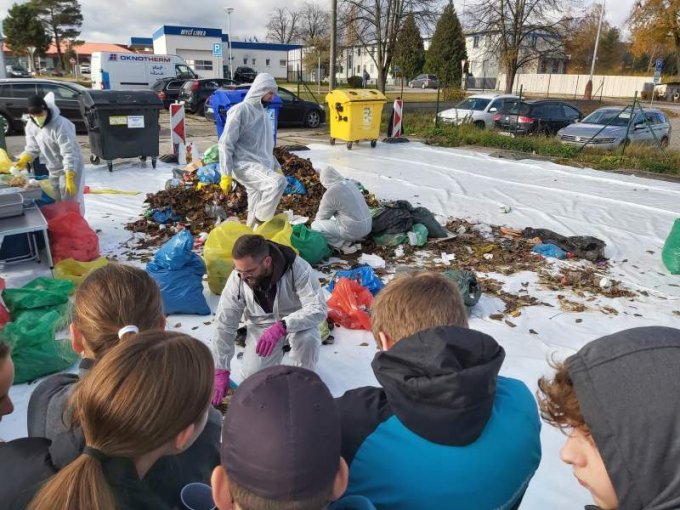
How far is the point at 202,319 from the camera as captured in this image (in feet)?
13.3

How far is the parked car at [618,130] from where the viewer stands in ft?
38.8

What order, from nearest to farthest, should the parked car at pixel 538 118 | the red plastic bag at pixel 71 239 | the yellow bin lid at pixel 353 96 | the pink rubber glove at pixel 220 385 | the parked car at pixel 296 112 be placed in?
the pink rubber glove at pixel 220 385 → the red plastic bag at pixel 71 239 → the yellow bin lid at pixel 353 96 → the parked car at pixel 538 118 → the parked car at pixel 296 112

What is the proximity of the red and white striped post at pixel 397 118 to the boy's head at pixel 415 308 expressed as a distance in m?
12.2

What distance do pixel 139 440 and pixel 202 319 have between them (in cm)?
298

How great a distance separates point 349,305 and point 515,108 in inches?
501

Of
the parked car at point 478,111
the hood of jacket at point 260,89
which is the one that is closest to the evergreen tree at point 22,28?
the parked car at point 478,111

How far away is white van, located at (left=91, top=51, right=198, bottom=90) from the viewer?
21.7 m

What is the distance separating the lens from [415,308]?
1.51m

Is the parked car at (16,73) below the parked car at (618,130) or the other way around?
the other way around

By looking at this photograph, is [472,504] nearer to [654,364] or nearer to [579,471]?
[579,471]

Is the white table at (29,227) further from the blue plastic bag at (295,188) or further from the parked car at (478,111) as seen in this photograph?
the parked car at (478,111)

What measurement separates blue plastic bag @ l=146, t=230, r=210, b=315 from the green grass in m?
8.98

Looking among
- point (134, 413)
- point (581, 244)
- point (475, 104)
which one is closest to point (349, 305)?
point (134, 413)

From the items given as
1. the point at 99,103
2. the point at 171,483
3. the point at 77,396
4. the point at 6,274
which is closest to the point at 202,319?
the point at 6,274
